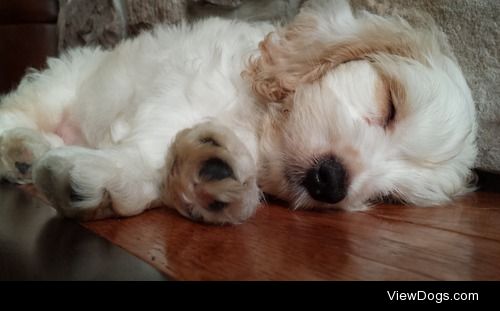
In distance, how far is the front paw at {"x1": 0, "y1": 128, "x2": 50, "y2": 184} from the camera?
6.66 ft

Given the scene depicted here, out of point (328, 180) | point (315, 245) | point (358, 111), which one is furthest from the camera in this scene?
point (358, 111)

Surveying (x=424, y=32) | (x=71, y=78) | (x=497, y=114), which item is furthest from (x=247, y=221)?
(x=71, y=78)

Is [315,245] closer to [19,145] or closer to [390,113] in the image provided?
[390,113]

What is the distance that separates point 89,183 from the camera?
127cm

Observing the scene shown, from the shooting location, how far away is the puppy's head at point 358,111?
4.95 ft

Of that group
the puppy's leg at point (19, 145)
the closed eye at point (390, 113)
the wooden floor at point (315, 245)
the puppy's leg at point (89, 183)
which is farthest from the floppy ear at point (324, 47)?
the puppy's leg at point (19, 145)

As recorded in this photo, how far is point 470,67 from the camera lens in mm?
2037

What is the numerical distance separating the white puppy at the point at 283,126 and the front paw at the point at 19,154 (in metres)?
0.35

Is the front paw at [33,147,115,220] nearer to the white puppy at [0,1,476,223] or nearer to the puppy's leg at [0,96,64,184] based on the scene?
the white puppy at [0,1,476,223]

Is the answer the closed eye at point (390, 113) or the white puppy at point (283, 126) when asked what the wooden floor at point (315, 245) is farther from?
the closed eye at point (390, 113)

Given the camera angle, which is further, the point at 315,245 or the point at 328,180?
the point at 328,180

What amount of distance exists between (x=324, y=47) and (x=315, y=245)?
2.53 ft

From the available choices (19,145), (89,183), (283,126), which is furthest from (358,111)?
(19,145)
